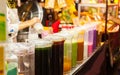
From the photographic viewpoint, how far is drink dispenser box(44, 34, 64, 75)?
1478 mm

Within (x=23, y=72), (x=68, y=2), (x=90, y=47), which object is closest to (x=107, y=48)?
(x=68, y=2)

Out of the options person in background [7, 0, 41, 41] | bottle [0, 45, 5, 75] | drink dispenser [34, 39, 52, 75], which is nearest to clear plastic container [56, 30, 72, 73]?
drink dispenser [34, 39, 52, 75]

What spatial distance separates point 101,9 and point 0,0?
2.86m

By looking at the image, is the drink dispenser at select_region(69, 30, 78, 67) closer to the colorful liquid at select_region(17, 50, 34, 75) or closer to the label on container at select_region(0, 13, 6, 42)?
the colorful liquid at select_region(17, 50, 34, 75)

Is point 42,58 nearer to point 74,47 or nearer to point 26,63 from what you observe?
point 26,63

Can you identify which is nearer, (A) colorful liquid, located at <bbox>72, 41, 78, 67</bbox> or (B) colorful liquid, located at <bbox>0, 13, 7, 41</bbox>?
(B) colorful liquid, located at <bbox>0, 13, 7, 41</bbox>

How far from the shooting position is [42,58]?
4.56 feet

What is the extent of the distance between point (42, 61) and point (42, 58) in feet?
0.05

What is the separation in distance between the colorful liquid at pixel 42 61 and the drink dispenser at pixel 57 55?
2.4 inches

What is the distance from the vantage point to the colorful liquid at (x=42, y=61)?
4.51ft

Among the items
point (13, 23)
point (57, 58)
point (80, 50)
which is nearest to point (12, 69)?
point (57, 58)

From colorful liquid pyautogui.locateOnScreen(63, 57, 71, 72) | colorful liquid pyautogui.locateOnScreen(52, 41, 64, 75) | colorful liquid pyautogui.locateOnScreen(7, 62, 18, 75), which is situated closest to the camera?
colorful liquid pyautogui.locateOnScreen(7, 62, 18, 75)

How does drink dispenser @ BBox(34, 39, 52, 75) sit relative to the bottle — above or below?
below

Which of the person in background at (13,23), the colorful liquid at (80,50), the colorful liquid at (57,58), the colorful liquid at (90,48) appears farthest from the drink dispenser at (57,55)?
the colorful liquid at (90,48)
